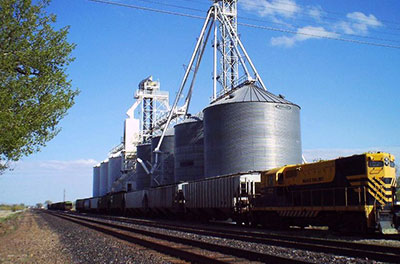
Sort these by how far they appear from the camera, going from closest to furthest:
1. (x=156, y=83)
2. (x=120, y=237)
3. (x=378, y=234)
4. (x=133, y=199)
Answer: (x=378, y=234), (x=120, y=237), (x=133, y=199), (x=156, y=83)

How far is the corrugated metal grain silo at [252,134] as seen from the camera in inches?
1636

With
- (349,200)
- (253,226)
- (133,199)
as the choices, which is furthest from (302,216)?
(133,199)

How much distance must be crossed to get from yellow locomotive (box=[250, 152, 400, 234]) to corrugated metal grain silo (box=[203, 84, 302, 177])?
17.7 meters

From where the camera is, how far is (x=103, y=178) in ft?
378

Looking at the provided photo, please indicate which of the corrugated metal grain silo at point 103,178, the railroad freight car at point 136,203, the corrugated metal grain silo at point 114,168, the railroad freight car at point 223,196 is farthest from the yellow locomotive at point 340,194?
the corrugated metal grain silo at point 103,178

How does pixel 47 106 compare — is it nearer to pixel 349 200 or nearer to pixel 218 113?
pixel 349 200

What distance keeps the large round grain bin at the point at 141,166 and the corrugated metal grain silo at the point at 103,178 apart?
39.6m

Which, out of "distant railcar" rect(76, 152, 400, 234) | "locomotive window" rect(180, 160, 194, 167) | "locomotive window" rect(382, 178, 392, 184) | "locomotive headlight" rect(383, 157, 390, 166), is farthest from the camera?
"locomotive window" rect(180, 160, 194, 167)

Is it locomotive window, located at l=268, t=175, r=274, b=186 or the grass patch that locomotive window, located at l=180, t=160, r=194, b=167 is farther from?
locomotive window, located at l=268, t=175, r=274, b=186

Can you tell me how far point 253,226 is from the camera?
26.0 metres

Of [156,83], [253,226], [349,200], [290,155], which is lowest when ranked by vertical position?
[253,226]

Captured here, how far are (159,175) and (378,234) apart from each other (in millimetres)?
47108

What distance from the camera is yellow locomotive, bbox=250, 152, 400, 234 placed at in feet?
57.3

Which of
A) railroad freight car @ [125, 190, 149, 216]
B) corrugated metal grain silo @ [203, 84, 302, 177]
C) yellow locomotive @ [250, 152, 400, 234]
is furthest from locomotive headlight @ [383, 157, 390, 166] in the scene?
railroad freight car @ [125, 190, 149, 216]
